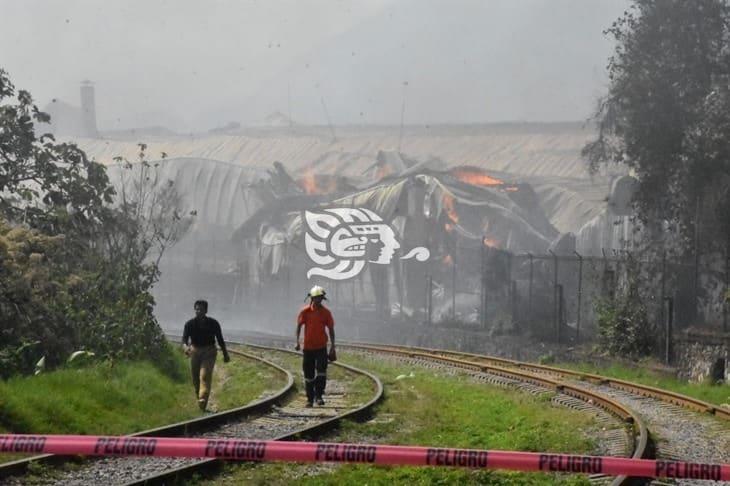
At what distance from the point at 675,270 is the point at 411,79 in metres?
64.2

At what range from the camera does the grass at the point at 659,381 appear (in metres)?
20.0

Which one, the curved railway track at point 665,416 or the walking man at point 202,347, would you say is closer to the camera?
the curved railway track at point 665,416

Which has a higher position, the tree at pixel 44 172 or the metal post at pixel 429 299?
the tree at pixel 44 172

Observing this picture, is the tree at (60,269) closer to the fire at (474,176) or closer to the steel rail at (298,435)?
the steel rail at (298,435)

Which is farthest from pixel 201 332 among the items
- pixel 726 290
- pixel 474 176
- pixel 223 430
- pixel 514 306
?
pixel 474 176

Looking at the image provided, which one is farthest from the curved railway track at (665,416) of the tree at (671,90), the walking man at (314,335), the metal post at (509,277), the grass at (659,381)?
the metal post at (509,277)

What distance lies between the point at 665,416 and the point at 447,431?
4.38 metres

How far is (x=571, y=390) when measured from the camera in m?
20.1

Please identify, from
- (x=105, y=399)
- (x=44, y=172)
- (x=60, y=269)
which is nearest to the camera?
(x=105, y=399)

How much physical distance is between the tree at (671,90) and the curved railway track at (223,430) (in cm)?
1869

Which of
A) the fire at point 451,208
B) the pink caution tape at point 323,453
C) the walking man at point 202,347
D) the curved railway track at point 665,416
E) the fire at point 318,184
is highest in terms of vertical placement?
the fire at point 318,184

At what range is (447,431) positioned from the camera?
13.8 metres

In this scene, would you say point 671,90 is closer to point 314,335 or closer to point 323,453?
point 314,335

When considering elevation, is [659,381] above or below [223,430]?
below
